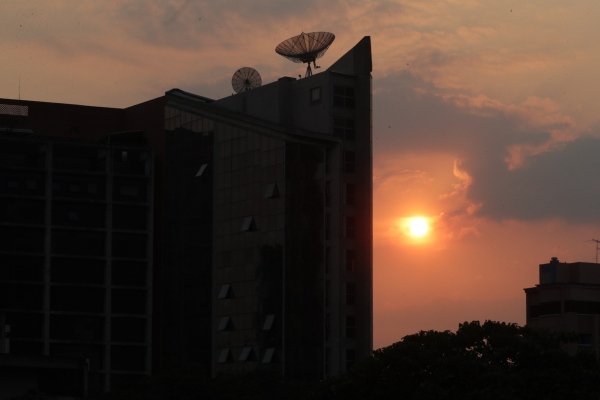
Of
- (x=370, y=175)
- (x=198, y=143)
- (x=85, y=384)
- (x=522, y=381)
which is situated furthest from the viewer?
(x=198, y=143)

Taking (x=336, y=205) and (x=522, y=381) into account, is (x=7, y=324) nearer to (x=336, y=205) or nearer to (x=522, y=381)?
(x=336, y=205)

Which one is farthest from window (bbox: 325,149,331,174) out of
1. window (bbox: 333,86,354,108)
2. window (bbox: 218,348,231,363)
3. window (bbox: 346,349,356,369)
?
window (bbox: 218,348,231,363)

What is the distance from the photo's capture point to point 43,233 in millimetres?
163125

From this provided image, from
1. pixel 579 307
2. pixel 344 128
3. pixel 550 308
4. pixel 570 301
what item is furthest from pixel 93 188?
pixel 579 307

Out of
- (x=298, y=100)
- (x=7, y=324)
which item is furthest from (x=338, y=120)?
(x=7, y=324)

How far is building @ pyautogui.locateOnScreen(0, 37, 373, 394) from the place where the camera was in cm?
13888

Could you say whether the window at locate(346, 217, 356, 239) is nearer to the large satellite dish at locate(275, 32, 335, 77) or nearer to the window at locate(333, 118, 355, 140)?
the window at locate(333, 118, 355, 140)

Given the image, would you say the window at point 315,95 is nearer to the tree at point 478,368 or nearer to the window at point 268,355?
the window at point 268,355

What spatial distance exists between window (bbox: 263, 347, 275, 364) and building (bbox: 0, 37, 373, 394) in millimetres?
220

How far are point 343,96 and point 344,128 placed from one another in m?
3.67

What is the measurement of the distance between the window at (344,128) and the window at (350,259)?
503 inches

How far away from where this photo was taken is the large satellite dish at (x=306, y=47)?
144375mm

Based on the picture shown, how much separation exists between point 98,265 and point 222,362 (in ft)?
96.1

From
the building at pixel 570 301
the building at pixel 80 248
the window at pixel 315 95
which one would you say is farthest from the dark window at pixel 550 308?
the building at pixel 80 248
